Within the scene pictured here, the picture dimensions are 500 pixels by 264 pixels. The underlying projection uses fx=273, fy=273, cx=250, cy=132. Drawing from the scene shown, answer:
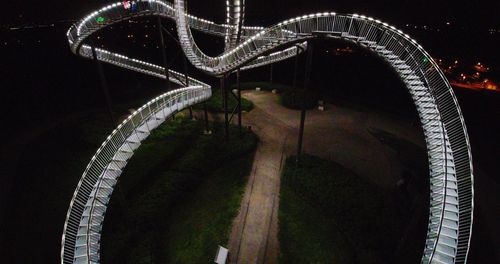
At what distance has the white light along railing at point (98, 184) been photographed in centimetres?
1172

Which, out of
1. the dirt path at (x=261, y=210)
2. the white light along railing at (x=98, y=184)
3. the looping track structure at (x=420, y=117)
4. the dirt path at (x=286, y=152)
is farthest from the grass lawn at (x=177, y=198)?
the looping track structure at (x=420, y=117)

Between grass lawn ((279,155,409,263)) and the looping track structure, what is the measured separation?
2773 millimetres

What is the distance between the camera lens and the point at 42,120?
27031mm

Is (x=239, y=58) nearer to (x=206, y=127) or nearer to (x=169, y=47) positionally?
(x=206, y=127)

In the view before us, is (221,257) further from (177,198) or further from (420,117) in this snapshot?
(420,117)

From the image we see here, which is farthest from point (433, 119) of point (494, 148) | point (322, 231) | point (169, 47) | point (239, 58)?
point (169, 47)

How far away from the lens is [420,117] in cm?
1363

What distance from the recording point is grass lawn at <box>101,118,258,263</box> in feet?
44.4

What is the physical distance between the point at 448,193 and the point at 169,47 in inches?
2290

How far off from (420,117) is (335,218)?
6888 millimetres

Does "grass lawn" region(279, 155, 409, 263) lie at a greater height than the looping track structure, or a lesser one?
lesser

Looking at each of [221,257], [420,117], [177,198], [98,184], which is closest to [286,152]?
[177,198]

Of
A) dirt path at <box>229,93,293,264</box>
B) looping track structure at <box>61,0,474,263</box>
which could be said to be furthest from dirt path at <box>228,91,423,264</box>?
looping track structure at <box>61,0,474,263</box>

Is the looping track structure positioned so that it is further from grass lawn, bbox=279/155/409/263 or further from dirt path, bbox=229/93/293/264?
dirt path, bbox=229/93/293/264
